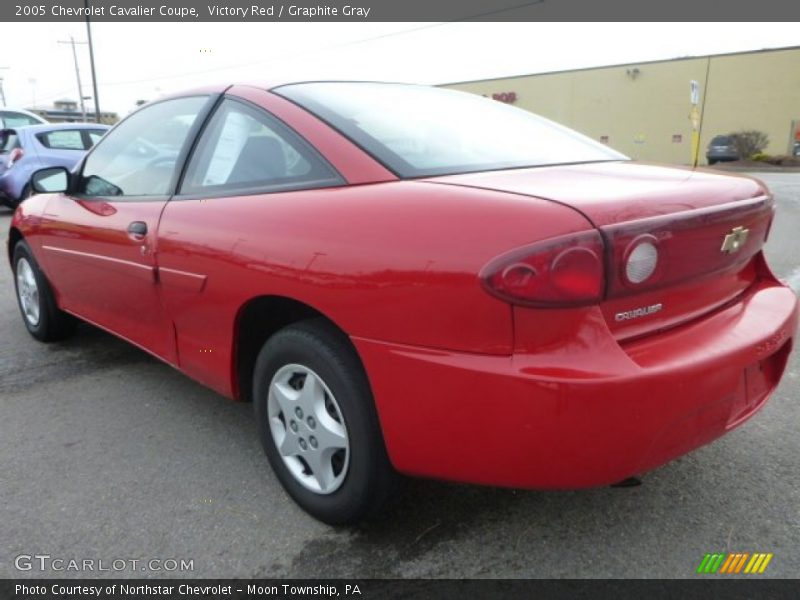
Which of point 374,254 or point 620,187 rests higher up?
point 620,187

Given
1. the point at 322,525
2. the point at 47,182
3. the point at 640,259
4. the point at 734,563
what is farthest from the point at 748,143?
the point at 322,525

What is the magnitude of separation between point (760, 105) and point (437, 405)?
40484 millimetres

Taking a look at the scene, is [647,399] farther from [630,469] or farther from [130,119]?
[130,119]

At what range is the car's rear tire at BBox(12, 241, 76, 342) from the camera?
3.92m

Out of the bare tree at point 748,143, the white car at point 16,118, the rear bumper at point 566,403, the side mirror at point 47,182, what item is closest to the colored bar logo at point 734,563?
the rear bumper at point 566,403

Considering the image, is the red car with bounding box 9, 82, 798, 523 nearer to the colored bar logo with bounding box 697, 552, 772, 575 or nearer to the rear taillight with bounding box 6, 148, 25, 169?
the colored bar logo with bounding box 697, 552, 772, 575

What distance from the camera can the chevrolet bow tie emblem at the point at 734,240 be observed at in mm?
1881

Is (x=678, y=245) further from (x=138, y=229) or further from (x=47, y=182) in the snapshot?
(x=47, y=182)

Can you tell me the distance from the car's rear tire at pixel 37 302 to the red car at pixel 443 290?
1.43m

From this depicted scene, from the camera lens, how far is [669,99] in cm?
3888

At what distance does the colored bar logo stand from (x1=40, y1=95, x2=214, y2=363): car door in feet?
6.93

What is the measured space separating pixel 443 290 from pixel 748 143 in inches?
1314

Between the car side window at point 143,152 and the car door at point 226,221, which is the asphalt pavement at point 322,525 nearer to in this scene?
the car door at point 226,221

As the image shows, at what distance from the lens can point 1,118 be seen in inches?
537
